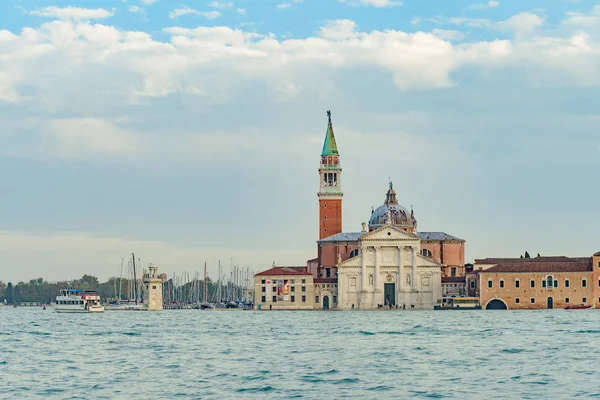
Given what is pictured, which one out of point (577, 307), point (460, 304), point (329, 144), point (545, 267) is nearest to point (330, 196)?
point (329, 144)

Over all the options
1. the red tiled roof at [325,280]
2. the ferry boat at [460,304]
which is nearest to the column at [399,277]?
the ferry boat at [460,304]

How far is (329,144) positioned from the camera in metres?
125

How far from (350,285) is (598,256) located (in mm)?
23804

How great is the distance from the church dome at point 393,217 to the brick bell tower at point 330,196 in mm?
3912

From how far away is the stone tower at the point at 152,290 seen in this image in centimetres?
11894

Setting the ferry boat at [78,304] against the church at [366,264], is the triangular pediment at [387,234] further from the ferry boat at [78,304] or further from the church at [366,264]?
the ferry boat at [78,304]

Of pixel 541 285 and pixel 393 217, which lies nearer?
pixel 541 285

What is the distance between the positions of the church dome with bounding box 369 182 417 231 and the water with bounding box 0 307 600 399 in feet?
197

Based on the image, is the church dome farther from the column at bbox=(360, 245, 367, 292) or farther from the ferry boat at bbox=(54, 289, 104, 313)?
the ferry boat at bbox=(54, 289, 104, 313)

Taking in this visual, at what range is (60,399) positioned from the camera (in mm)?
29109

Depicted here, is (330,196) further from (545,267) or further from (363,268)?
(545,267)

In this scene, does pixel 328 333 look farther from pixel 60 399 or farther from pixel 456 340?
pixel 60 399

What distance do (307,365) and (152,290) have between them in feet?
275

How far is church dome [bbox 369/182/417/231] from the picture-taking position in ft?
387
